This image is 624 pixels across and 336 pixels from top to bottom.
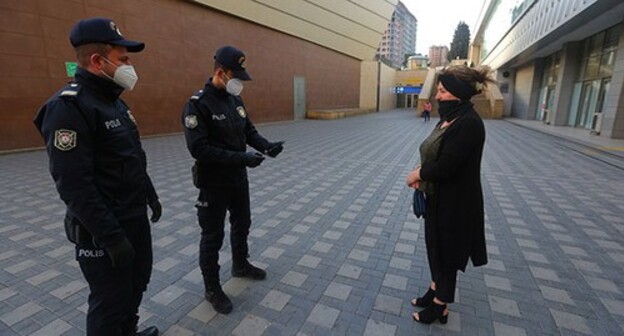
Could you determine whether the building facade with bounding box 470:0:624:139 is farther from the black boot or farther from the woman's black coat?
the black boot

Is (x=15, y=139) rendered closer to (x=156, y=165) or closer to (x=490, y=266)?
(x=156, y=165)

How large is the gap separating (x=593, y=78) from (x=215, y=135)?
720 inches

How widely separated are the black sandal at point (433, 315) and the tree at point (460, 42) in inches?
2772

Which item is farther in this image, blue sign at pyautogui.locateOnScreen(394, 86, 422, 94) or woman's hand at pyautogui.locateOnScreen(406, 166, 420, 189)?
blue sign at pyautogui.locateOnScreen(394, 86, 422, 94)

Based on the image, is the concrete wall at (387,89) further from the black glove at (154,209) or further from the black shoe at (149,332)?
the black shoe at (149,332)

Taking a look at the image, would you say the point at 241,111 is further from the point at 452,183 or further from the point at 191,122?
the point at 452,183

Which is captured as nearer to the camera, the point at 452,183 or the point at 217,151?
the point at 452,183

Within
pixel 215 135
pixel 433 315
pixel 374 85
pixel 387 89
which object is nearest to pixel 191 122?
pixel 215 135

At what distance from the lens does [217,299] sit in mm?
2625

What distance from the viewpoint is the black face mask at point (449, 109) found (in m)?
2.19

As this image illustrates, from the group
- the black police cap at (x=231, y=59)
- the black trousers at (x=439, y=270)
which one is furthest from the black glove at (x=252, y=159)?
the black trousers at (x=439, y=270)

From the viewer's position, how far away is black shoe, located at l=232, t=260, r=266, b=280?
3.11 meters

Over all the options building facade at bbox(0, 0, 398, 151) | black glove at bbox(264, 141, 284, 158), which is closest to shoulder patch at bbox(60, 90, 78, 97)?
black glove at bbox(264, 141, 284, 158)

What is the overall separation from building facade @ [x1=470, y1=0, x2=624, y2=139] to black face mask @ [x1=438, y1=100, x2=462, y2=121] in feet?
37.4
